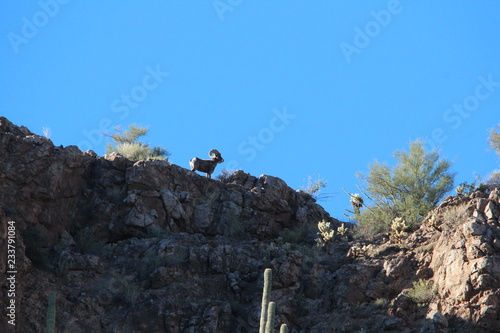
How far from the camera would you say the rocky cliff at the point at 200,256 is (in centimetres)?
2066

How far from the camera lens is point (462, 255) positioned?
21281mm

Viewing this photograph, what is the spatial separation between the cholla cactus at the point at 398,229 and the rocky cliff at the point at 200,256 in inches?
11.7

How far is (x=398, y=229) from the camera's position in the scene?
81.2 feet

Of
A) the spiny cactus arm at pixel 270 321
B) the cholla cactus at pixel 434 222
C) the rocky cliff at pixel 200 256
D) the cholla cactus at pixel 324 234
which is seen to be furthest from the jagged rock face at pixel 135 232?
the cholla cactus at pixel 434 222

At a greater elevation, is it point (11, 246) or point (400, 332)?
point (11, 246)

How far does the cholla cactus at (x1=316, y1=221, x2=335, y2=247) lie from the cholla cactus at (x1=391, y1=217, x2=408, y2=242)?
5.78ft

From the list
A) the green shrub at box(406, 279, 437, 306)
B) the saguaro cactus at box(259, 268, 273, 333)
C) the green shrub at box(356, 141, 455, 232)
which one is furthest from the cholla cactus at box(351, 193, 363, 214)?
the saguaro cactus at box(259, 268, 273, 333)

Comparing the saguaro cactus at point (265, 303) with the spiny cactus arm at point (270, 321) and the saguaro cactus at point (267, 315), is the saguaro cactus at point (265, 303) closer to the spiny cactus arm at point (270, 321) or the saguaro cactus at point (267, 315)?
the saguaro cactus at point (267, 315)

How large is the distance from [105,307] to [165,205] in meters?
5.14

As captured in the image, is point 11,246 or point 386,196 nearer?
point 11,246

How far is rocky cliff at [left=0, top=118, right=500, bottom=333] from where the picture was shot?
813 inches

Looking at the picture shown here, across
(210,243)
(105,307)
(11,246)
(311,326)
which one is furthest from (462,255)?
(11,246)

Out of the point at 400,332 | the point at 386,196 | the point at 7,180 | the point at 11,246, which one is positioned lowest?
the point at 400,332

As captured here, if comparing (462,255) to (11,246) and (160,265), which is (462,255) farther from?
(11,246)
